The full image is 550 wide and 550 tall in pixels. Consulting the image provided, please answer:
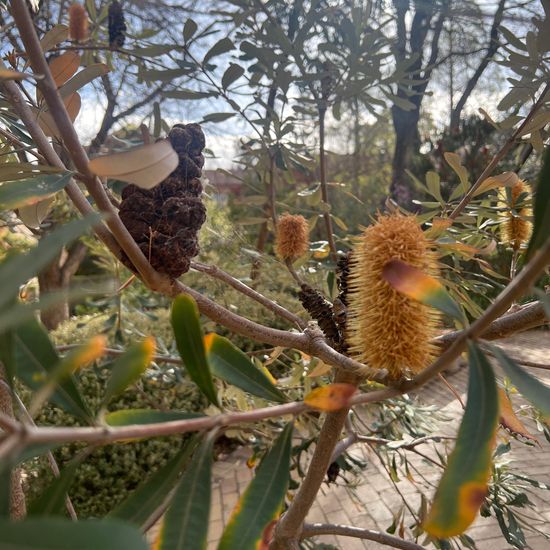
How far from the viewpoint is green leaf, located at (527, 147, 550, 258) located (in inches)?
9.2

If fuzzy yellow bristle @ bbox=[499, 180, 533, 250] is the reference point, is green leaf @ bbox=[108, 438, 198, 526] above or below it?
below

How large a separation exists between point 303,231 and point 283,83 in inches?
12.4

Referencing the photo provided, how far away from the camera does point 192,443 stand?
0.94 ft

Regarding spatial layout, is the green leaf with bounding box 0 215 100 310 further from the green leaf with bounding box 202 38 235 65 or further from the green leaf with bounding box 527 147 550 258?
the green leaf with bounding box 202 38 235 65

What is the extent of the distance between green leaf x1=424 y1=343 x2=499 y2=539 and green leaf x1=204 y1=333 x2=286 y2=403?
→ 0.47ft

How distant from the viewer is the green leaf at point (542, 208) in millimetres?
233

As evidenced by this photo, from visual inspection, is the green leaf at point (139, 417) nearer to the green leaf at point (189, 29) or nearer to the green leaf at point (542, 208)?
the green leaf at point (542, 208)

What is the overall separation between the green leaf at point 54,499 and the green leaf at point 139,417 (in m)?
0.04

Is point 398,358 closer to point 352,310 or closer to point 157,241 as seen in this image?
point 352,310

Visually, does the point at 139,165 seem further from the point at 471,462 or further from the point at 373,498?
the point at 373,498

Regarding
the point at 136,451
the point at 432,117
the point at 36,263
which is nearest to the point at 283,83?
the point at 36,263

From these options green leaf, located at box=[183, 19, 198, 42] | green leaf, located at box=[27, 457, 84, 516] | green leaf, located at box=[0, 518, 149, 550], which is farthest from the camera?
green leaf, located at box=[183, 19, 198, 42]

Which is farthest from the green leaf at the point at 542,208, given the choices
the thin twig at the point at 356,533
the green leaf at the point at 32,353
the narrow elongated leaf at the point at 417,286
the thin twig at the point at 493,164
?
the thin twig at the point at 356,533

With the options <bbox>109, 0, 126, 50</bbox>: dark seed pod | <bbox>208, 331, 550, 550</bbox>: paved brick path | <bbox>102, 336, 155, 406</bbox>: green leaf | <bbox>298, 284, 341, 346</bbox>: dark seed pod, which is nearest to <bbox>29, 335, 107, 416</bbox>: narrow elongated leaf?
<bbox>102, 336, 155, 406</bbox>: green leaf
